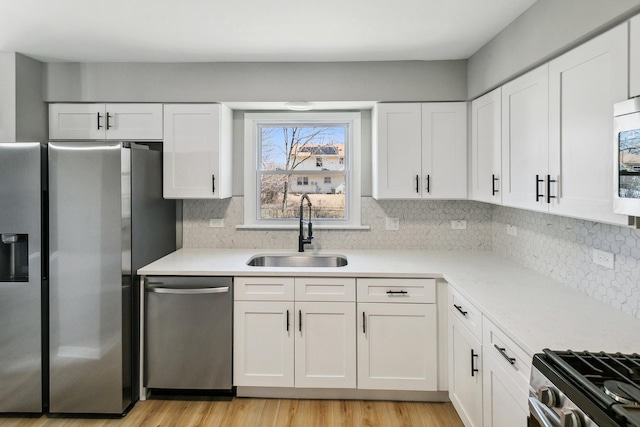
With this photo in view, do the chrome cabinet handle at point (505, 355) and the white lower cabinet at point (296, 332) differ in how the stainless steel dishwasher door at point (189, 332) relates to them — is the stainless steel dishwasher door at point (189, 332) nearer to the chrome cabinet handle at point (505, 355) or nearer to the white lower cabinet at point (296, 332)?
the white lower cabinet at point (296, 332)

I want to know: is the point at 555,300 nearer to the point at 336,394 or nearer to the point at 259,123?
the point at 336,394

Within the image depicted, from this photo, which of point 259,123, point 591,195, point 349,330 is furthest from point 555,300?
point 259,123

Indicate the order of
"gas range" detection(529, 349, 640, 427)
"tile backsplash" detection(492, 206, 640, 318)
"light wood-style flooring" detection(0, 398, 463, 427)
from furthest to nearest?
"light wood-style flooring" detection(0, 398, 463, 427), "tile backsplash" detection(492, 206, 640, 318), "gas range" detection(529, 349, 640, 427)

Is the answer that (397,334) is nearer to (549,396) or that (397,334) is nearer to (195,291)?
(195,291)

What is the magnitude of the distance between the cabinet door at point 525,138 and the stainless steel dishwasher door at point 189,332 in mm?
1857

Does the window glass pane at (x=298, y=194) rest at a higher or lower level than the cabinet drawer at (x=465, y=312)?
higher

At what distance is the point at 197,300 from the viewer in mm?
2801

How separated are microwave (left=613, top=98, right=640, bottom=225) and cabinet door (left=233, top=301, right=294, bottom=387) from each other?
1943mm

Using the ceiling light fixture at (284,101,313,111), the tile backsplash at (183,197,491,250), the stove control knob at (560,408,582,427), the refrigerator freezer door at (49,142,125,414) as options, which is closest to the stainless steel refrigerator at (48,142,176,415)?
the refrigerator freezer door at (49,142,125,414)

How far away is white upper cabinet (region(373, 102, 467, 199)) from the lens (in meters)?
3.20

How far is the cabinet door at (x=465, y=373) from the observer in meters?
2.13

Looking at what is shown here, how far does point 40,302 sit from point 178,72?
72.7 inches

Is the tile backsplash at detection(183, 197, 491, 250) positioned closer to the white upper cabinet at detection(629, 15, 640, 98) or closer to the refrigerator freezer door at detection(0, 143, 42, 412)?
the refrigerator freezer door at detection(0, 143, 42, 412)

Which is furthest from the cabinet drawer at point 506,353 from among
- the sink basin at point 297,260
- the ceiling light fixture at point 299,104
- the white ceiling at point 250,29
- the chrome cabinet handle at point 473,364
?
the ceiling light fixture at point 299,104
